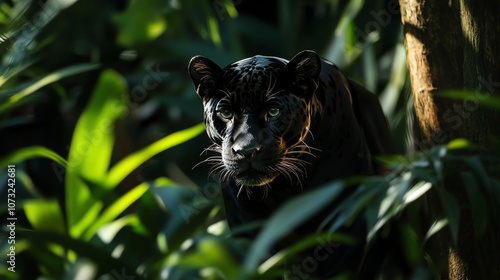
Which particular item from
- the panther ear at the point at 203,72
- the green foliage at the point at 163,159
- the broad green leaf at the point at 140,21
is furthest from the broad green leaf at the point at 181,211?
the broad green leaf at the point at 140,21

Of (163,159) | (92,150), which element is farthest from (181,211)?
(163,159)

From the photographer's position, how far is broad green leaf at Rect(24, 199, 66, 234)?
1.82 metres

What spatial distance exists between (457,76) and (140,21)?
4.63 feet

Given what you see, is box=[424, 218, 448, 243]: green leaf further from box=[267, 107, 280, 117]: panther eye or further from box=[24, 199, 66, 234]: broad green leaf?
box=[24, 199, 66, 234]: broad green leaf

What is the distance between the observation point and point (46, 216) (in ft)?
6.04

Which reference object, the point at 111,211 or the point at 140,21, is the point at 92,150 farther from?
the point at 140,21

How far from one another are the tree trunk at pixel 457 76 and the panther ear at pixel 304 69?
0.30 meters

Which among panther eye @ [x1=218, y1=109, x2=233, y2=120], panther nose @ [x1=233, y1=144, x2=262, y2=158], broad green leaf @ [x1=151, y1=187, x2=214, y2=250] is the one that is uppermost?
panther eye @ [x1=218, y1=109, x2=233, y2=120]

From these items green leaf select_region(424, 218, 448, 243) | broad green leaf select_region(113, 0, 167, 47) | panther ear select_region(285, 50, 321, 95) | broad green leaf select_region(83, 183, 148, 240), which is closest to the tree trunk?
green leaf select_region(424, 218, 448, 243)

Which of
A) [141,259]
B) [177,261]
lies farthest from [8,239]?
[177,261]

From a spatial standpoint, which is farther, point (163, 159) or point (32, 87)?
point (163, 159)

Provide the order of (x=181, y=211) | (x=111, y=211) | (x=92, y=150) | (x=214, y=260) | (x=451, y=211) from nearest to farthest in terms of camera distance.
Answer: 1. (x=214, y=260)
2. (x=451, y=211)
3. (x=181, y=211)
4. (x=111, y=211)
5. (x=92, y=150)

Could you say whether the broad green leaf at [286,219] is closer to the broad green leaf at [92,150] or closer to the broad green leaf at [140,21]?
the broad green leaf at [92,150]

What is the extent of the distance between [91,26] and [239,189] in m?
2.09
